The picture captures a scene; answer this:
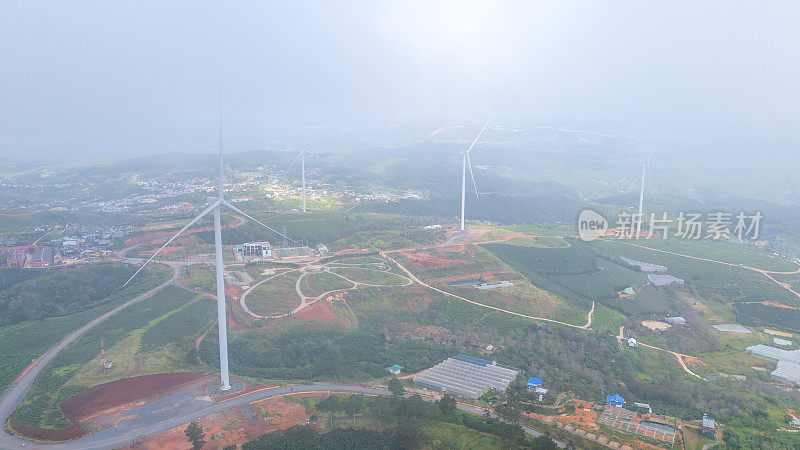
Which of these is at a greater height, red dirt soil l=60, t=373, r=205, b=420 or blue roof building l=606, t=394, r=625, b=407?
red dirt soil l=60, t=373, r=205, b=420

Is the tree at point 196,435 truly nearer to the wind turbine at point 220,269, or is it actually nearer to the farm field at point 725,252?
the wind turbine at point 220,269

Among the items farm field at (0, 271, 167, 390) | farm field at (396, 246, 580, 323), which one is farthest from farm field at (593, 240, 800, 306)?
farm field at (0, 271, 167, 390)

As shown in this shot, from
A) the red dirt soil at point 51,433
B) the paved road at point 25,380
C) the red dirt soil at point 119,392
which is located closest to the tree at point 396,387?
the red dirt soil at point 119,392

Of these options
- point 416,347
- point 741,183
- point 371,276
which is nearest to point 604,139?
point 741,183

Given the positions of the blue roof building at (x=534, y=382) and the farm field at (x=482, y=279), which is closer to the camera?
the blue roof building at (x=534, y=382)

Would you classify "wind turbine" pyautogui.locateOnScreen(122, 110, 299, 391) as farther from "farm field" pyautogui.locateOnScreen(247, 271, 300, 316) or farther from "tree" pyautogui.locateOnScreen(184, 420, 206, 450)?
"farm field" pyautogui.locateOnScreen(247, 271, 300, 316)

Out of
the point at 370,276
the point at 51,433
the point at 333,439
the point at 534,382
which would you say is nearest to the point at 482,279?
the point at 370,276

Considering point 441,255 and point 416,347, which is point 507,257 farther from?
point 416,347
